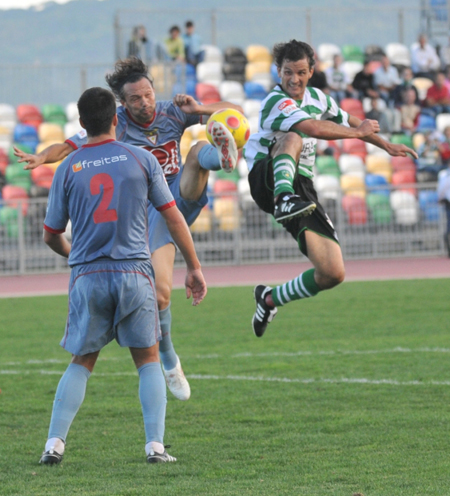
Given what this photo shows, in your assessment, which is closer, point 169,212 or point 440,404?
point 169,212

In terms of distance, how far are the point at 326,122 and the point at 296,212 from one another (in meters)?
0.71

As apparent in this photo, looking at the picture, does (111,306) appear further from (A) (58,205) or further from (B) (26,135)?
(B) (26,135)

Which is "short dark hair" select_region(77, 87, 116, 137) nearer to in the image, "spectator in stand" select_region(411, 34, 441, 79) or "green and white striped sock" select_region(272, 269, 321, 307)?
"green and white striped sock" select_region(272, 269, 321, 307)

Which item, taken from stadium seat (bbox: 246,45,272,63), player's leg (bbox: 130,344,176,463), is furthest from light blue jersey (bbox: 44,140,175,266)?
stadium seat (bbox: 246,45,272,63)

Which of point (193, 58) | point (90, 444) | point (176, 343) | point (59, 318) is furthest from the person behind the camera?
point (193, 58)

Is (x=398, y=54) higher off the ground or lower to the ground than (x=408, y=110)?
higher

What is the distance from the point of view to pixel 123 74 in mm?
6387

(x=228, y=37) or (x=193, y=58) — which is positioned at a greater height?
(x=228, y=37)

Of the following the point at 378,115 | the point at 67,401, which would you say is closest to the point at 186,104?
the point at 67,401

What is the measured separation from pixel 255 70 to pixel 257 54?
0.86 m

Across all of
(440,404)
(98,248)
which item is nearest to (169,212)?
(98,248)

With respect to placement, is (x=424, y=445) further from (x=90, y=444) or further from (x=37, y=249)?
(x=37, y=249)

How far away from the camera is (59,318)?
42.5ft

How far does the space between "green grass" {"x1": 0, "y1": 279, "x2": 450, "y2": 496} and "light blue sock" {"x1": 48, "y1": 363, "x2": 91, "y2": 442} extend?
0.21m
